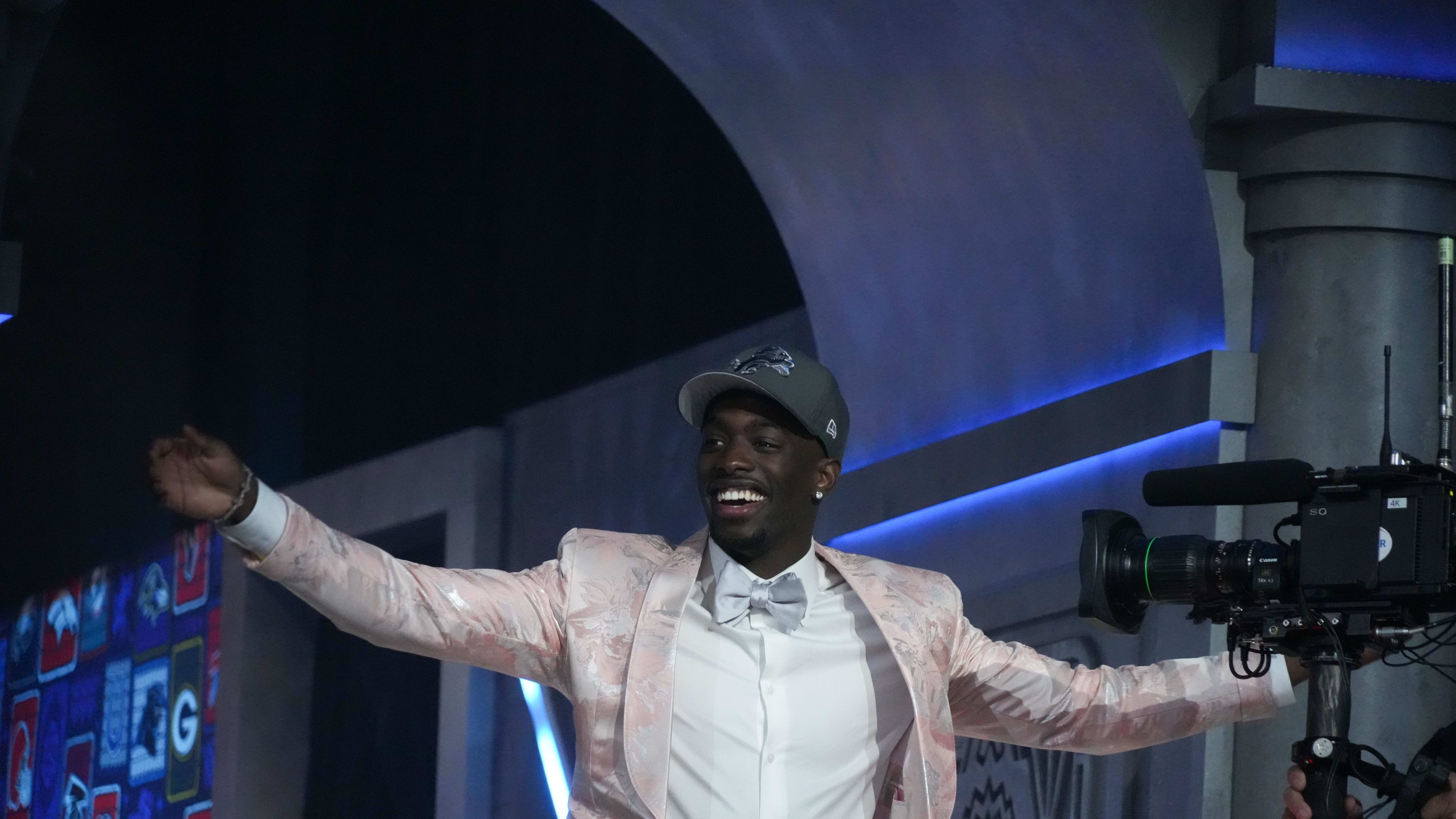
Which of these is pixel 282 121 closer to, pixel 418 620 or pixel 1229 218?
pixel 1229 218

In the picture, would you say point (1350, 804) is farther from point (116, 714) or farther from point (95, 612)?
point (95, 612)

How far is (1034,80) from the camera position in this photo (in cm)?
429

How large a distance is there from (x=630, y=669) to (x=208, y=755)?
5.77 metres

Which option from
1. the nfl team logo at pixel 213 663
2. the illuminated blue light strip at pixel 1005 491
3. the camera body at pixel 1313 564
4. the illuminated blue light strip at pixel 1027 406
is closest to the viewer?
the camera body at pixel 1313 564

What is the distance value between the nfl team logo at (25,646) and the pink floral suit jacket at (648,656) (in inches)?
251

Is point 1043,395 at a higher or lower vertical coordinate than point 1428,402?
higher

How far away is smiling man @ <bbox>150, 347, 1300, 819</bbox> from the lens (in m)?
2.48

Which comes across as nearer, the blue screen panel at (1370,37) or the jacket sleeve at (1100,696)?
the jacket sleeve at (1100,696)

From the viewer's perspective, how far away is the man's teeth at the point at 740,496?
105 inches

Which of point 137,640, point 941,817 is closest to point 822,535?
point 941,817

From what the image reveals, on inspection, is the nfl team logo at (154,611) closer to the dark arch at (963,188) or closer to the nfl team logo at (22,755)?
the nfl team logo at (22,755)

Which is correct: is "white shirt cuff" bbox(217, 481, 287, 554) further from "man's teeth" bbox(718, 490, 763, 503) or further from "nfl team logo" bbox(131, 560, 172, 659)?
"nfl team logo" bbox(131, 560, 172, 659)

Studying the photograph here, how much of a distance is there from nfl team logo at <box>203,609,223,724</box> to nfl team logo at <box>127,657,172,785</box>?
0.56 feet

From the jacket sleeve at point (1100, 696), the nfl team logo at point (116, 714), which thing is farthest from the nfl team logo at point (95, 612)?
the jacket sleeve at point (1100, 696)
